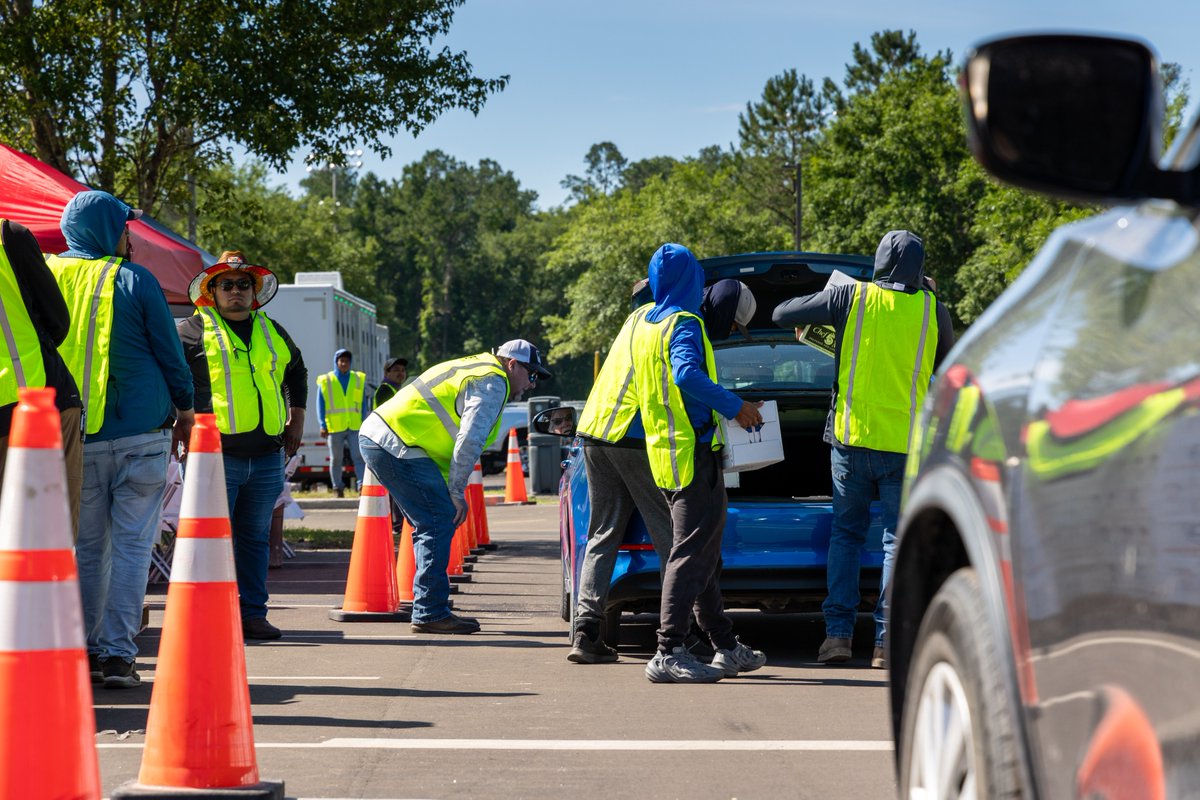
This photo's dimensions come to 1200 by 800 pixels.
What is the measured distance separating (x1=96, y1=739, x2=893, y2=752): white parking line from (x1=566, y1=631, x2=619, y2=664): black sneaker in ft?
6.51

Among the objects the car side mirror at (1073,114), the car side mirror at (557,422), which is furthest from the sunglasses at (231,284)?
the car side mirror at (1073,114)

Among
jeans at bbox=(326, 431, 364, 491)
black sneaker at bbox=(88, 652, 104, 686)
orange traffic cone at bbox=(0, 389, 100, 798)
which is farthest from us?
jeans at bbox=(326, 431, 364, 491)

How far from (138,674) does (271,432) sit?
198 cm

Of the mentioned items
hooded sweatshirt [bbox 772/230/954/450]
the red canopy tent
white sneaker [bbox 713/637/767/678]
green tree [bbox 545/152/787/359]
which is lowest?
white sneaker [bbox 713/637/767/678]

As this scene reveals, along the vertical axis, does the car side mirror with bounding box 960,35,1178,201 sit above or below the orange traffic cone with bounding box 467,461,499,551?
above

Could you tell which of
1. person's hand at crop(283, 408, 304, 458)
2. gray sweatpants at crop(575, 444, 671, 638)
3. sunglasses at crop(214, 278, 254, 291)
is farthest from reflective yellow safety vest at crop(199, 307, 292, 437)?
gray sweatpants at crop(575, 444, 671, 638)

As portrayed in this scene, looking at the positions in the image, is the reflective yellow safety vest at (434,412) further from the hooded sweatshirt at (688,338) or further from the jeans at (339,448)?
the jeans at (339,448)

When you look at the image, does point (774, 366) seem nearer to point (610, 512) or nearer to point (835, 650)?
point (610, 512)

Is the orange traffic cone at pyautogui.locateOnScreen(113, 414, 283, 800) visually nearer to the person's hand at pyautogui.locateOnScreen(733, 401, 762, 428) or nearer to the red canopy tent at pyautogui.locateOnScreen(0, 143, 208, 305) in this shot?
the person's hand at pyautogui.locateOnScreen(733, 401, 762, 428)

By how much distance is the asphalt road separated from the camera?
17.0 feet

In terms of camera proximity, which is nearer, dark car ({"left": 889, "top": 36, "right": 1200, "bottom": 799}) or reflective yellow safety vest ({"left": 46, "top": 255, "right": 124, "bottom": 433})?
dark car ({"left": 889, "top": 36, "right": 1200, "bottom": 799})

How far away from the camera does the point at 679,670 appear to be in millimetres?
7312

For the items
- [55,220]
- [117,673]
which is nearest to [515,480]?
[55,220]

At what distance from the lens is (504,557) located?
15039 mm
